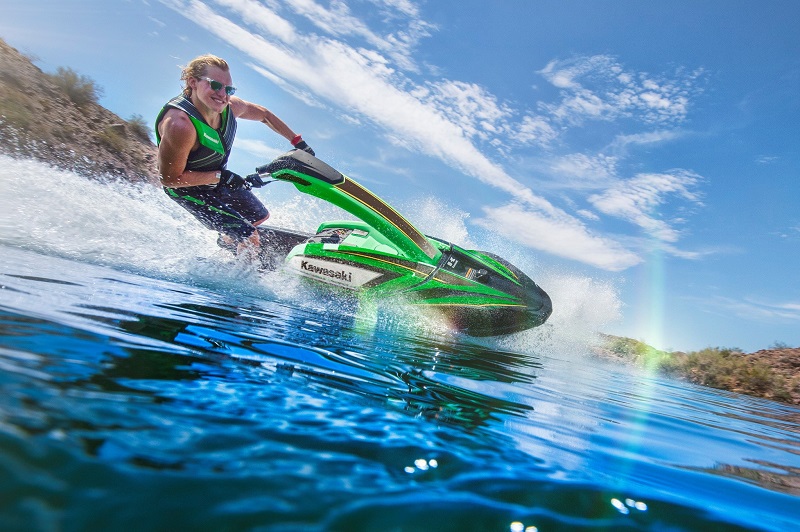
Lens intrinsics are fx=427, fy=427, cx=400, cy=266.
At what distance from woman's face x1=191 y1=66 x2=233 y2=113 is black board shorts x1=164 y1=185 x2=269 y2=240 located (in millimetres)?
1183

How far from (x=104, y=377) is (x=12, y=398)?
12.1 inches

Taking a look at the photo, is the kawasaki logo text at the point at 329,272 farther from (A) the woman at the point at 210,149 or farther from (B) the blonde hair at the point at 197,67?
(B) the blonde hair at the point at 197,67

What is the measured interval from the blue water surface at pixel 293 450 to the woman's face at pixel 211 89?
4124mm

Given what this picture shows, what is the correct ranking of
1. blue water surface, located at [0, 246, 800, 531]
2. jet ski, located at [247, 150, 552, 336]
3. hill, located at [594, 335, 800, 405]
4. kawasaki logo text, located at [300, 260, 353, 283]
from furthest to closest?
1. hill, located at [594, 335, 800, 405]
2. kawasaki logo text, located at [300, 260, 353, 283]
3. jet ski, located at [247, 150, 552, 336]
4. blue water surface, located at [0, 246, 800, 531]

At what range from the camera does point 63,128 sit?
20922mm

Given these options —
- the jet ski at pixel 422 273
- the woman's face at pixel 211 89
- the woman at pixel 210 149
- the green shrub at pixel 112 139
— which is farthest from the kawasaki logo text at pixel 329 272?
the green shrub at pixel 112 139

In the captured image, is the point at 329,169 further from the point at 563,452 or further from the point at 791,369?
the point at 791,369

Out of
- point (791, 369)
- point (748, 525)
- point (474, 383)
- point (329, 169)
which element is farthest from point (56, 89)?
point (791, 369)

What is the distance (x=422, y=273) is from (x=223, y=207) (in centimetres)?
Answer: 325

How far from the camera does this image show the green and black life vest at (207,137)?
568 cm

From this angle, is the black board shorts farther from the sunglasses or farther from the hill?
the hill

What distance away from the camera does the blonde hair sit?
18.9ft

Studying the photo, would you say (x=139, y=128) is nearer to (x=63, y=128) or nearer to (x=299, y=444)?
(x=63, y=128)

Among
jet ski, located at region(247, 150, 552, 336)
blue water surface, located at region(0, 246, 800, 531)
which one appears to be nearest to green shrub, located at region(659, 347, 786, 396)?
jet ski, located at region(247, 150, 552, 336)
